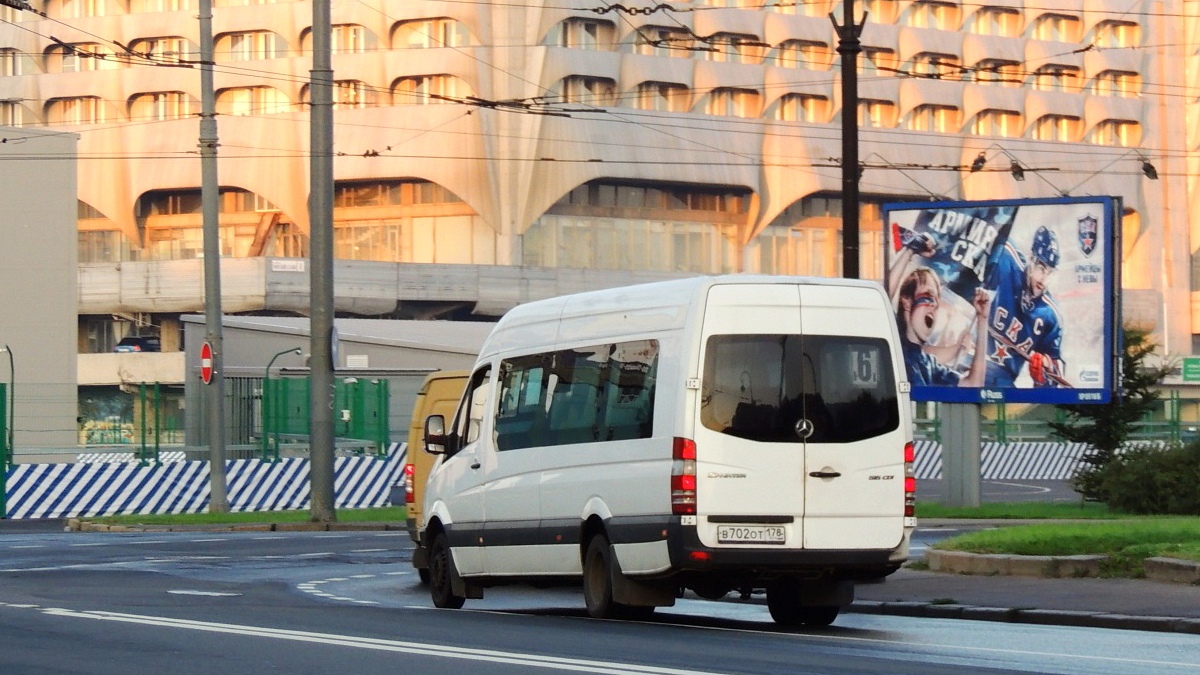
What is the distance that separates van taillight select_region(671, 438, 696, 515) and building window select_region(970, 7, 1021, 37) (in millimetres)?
87496

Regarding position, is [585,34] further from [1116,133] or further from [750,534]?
[750,534]

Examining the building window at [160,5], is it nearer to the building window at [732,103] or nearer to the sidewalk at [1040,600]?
the building window at [732,103]

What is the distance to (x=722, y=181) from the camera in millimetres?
90625

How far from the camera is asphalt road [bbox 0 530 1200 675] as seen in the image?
10.8 meters

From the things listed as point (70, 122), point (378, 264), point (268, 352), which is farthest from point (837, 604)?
point (70, 122)

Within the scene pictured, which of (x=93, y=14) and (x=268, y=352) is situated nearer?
(x=268, y=352)

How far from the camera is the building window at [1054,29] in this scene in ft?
330

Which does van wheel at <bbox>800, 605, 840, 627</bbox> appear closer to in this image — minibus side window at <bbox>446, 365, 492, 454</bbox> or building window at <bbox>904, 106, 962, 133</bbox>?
minibus side window at <bbox>446, 365, 492, 454</bbox>

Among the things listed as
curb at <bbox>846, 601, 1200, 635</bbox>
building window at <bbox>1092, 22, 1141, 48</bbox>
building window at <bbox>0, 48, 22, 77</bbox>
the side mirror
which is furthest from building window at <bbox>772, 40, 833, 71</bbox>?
curb at <bbox>846, 601, 1200, 635</bbox>

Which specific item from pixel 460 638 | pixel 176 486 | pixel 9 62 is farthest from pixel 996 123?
pixel 460 638

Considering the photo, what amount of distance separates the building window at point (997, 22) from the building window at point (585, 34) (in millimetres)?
19501

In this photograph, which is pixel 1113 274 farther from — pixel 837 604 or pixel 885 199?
pixel 885 199

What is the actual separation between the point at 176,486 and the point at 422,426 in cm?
1576

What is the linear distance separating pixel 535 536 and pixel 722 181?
75726 mm
